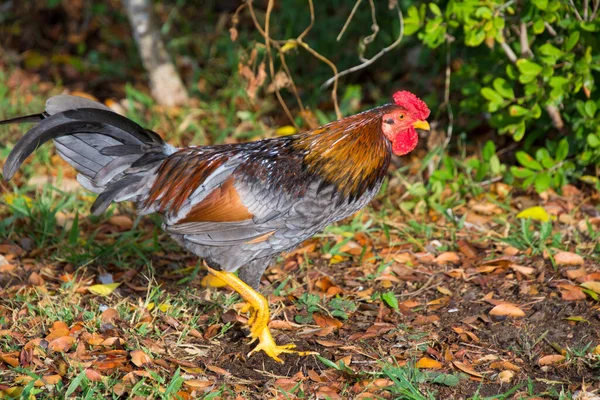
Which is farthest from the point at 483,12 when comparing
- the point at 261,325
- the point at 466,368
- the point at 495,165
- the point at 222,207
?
the point at 261,325

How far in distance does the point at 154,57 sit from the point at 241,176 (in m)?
3.48

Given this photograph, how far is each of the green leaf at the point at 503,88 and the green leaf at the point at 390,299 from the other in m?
1.73

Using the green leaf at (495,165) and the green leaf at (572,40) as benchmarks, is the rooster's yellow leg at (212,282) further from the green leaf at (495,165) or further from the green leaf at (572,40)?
the green leaf at (572,40)

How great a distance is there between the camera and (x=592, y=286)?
4.52m

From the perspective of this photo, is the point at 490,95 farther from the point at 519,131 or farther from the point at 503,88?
the point at 519,131

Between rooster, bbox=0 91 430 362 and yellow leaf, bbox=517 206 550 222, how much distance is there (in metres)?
1.59

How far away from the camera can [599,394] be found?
3590mm

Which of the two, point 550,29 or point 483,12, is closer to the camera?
point 483,12

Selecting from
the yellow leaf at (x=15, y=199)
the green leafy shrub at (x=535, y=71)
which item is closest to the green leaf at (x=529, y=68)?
the green leafy shrub at (x=535, y=71)

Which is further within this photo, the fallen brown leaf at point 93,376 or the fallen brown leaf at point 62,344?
the fallen brown leaf at point 62,344

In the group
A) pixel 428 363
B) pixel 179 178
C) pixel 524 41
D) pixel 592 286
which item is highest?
pixel 179 178

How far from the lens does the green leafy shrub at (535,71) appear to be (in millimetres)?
4914

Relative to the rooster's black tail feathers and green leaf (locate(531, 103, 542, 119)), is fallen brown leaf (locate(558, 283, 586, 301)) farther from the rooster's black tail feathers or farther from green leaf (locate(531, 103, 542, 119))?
the rooster's black tail feathers

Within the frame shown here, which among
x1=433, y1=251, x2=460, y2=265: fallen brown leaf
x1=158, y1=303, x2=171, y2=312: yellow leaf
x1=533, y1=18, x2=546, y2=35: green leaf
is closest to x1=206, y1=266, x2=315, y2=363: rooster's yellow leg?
x1=158, y1=303, x2=171, y2=312: yellow leaf
